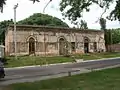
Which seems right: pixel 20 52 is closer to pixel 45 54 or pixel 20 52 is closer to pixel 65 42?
pixel 45 54

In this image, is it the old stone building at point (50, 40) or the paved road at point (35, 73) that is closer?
the paved road at point (35, 73)

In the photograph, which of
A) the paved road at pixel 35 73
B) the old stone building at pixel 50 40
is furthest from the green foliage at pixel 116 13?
the old stone building at pixel 50 40

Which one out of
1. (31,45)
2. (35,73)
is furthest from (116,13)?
(31,45)

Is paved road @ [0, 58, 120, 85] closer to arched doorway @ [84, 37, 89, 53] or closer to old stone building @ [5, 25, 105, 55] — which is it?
old stone building @ [5, 25, 105, 55]

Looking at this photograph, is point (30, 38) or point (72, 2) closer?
point (72, 2)

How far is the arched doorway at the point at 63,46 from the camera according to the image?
58594 mm

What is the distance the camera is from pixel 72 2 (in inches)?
911

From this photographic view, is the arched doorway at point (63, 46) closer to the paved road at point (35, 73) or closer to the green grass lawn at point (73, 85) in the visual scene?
the paved road at point (35, 73)

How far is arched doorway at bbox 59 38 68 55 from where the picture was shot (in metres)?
58.6

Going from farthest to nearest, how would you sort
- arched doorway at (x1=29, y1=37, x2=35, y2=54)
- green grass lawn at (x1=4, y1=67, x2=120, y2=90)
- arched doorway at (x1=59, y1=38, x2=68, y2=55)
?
arched doorway at (x1=59, y1=38, x2=68, y2=55) < arched doorway at (x1=29, y1=37, x2=35, y2=54) < green grass lawn at (x1=4, y1=67, x2=120, y2=90)

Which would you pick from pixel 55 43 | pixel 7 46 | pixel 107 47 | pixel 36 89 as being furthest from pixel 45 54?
pixel 36 89

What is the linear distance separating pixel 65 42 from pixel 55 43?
2489 mm

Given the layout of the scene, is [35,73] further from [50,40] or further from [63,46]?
[63,46]

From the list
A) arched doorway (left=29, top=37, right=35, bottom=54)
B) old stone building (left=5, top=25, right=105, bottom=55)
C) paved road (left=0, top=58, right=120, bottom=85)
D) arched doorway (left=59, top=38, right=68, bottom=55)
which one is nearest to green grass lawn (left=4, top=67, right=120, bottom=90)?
paved road (left=0, top=58, right=120, bottom=85)
